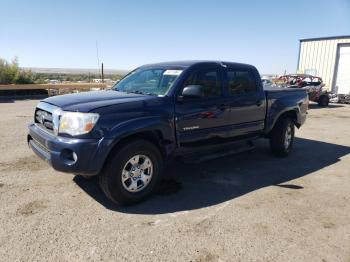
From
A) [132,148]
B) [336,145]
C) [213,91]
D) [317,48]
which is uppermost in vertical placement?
[317,48]

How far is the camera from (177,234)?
11.4 ft

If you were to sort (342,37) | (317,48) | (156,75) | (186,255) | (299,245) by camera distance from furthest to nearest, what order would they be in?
(317,48), (342,37), (156,75), (299,245), (186,255)

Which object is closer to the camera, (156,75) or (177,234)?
(177,234)

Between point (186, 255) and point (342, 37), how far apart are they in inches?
917

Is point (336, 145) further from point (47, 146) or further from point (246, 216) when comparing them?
point (47, 146)

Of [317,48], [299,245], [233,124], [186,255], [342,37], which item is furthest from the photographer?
[317,48]

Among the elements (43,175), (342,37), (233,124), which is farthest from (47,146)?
(342,37)

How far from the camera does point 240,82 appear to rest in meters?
5.65

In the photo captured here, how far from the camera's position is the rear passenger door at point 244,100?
5.38m

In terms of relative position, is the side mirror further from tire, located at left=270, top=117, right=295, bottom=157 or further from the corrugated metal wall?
the corrugated metal wall

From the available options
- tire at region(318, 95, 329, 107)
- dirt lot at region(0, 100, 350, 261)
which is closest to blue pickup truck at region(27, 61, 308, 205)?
dirt lot at region(0, 100, 350, 261)

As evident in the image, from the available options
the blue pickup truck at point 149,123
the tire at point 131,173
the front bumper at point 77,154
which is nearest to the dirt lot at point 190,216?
the tire at point 131,173

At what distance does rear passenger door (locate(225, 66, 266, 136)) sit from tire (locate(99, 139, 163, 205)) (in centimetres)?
174

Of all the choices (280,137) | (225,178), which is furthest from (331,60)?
(225,178)
